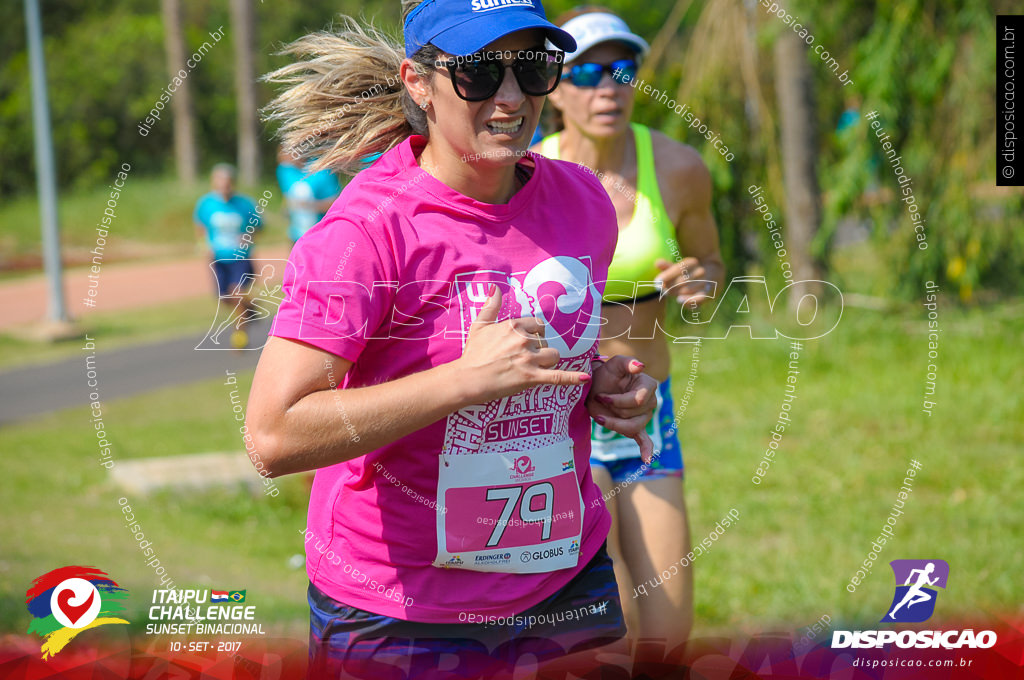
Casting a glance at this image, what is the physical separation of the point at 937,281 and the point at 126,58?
24.8 metres

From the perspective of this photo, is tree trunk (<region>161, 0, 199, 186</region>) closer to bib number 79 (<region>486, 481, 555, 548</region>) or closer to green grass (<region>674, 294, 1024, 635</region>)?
green grass (<region>674, 294, 1024, 635</region>)

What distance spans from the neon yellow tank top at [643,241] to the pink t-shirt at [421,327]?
2.90 feet

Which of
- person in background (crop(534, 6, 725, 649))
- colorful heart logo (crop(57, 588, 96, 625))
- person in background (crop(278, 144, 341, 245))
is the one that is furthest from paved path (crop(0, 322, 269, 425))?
person in background (crop(534, 6, 725, 649))

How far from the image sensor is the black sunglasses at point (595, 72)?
131 inches

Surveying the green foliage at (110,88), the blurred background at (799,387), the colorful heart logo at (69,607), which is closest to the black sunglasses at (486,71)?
the blurred background at (799,387)

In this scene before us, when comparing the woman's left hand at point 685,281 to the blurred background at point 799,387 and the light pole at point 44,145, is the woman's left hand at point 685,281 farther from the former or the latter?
the light pole at point 44,145

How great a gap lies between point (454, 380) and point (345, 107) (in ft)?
3.07

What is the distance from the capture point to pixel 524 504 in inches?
84.8

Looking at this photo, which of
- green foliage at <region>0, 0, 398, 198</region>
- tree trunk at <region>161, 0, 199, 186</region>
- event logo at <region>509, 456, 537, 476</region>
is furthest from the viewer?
green foliage at <region>0, 0, 398, 198</region>

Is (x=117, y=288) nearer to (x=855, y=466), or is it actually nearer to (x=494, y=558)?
(x=855, y=466)

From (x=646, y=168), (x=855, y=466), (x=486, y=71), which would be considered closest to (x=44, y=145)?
(x=855, y=466)

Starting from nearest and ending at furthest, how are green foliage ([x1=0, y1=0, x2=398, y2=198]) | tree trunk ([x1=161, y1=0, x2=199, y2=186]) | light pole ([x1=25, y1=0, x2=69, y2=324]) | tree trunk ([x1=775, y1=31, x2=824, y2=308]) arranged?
tree trunk ([x1=775, y1=31, x2=824, y2=308]), light pole ([x1=25, y1=0, x2=69, y2=324]), tree trunk ([x1=161, y1=0, x2=199, y2=186]), green foliage ([x1=0, y1=0, x2=398, y2=198])

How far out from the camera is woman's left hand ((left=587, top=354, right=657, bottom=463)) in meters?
2.22

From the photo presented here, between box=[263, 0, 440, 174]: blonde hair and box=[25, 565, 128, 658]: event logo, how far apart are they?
165cm
